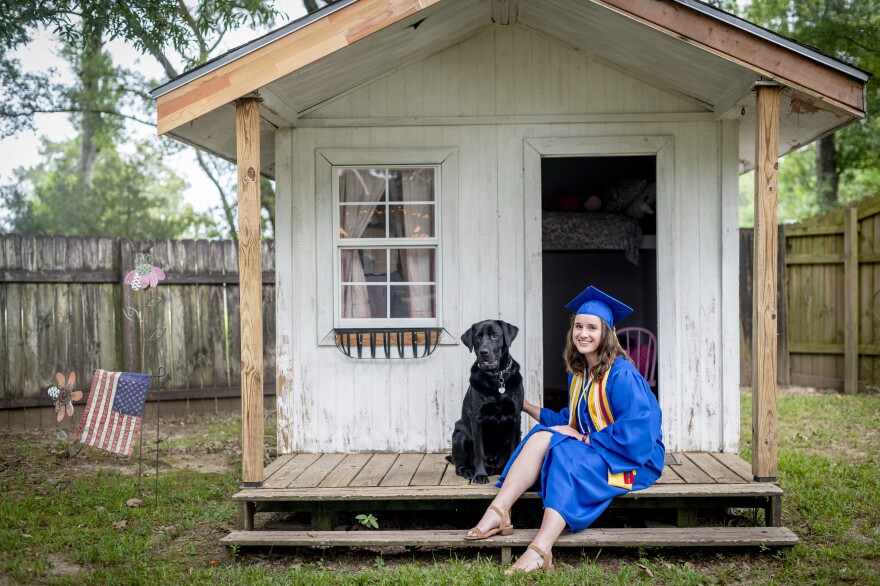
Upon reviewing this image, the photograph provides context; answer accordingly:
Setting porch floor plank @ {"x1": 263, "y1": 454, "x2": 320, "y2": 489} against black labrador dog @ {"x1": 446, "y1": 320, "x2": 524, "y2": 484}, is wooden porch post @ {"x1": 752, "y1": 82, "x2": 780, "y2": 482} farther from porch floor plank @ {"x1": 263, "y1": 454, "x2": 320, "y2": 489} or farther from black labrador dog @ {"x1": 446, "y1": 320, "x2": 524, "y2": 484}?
porch floor plank @ {"x1": 263, "y1": 454, "x2": 320, "y2": 489}

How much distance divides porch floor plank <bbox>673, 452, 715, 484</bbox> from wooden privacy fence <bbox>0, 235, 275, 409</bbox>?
5.36 metres

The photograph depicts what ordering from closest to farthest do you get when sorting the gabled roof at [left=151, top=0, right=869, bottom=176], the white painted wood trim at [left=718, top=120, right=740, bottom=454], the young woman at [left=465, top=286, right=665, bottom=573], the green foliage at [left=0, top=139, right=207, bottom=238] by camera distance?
the young woman at [left=465, top=286, right=665, bottom=573] → the gabled roof at [left=151, top=0, right=869, bottom=176] → the white painted wood trim at [left=718, top=120, right=740, bottom=454] → the green foliage at [left=0, top=139, right=207, bottom=238]

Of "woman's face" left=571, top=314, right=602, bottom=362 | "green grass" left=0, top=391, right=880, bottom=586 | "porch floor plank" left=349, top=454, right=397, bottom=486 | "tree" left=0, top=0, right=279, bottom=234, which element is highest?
"tree" left=0, top=0, right=279, bottom=234

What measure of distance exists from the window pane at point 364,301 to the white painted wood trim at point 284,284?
1.37 feet

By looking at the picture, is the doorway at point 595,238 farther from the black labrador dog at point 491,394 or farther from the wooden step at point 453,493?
the wooden step at point 453,493

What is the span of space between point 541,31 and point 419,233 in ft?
5.74

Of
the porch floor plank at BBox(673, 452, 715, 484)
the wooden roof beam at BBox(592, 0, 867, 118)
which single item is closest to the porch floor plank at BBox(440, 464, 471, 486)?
the porch floor plank at BBox(673, 452, 715, 484)

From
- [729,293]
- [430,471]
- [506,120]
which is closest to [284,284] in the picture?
[430,471]

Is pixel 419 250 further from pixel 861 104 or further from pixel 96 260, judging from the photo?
pixel 96 260

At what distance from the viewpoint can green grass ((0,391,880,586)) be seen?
397cm

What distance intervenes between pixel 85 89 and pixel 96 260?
7971mm

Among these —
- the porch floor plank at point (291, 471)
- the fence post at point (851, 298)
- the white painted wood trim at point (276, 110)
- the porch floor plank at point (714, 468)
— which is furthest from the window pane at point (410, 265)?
the fence post at point (851, 298)

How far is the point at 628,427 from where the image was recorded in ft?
13.6

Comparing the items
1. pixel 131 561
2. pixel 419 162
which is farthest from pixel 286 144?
pixel 131 561
